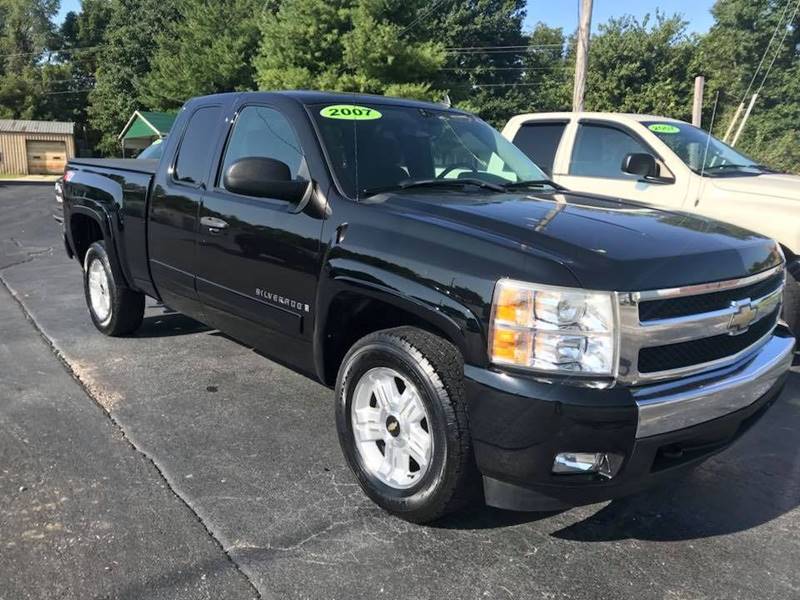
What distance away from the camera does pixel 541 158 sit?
7367 mm

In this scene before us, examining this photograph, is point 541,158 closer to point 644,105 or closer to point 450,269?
point 450,269

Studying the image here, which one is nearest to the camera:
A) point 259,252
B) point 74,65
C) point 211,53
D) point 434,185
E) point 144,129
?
point 434,185

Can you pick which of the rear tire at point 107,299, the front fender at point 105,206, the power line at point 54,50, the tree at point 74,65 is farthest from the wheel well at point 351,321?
the power line at point 54,50

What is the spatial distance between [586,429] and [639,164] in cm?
424

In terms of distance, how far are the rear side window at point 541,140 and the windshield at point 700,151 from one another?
0.92 meters

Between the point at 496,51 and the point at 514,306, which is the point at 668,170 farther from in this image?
the point at 496,51

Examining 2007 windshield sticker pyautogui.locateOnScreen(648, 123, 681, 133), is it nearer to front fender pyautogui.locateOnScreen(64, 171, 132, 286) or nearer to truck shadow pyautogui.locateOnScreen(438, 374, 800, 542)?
truck shadow pyautogui.locateOnScreen(438, 374, 800, 542)

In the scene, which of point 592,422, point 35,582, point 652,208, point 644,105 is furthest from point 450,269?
point 644,105

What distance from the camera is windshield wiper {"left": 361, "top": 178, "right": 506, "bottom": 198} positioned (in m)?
3.53

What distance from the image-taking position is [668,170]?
642cm

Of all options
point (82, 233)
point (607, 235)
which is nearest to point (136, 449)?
point (607, 235)

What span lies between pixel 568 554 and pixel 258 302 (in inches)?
82.0

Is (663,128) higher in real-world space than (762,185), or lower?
higher

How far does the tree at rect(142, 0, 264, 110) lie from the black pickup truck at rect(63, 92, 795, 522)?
36.6 m
